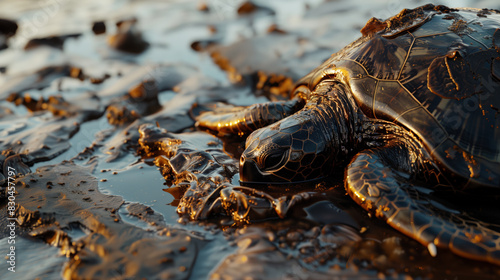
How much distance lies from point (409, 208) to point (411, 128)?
72 cm

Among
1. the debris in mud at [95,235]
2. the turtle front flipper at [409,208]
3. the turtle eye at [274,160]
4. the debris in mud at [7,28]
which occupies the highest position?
the debris in mud at [7,28]

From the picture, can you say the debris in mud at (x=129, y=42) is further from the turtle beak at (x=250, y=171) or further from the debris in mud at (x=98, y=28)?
the turtle beak at (x=250, y=171)

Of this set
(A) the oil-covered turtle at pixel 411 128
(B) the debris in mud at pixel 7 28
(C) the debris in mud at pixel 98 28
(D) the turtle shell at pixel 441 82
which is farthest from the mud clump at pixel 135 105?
(B) the debris in mud at pixel 7 28

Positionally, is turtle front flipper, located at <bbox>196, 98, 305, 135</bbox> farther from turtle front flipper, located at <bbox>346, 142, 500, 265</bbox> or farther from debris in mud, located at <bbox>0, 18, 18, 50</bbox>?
debris in mud, located at <bbox>0, 18, 18, 50</bbox>

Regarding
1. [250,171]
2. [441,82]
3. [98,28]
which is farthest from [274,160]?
[98,28]

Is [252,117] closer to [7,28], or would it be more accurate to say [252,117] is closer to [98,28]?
[98,28]

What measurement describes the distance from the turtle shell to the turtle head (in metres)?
0.55

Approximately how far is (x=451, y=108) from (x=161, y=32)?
6.81 m

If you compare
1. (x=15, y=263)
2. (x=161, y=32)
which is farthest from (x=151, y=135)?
(x=161, y=32)

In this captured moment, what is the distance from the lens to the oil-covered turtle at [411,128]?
257cm

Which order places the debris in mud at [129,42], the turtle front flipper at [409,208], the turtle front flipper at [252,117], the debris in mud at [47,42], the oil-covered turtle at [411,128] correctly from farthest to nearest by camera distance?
the debris in mud at [47,42] → the debris in mud at [129,42] → the turtle front flipper at [252,117] → the oil-covered turtle at [411,128] → the turtle front flipper at [409,208]

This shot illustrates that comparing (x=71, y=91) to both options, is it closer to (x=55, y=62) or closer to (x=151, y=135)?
(x=55, y=62)

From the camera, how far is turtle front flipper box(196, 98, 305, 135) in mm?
3828

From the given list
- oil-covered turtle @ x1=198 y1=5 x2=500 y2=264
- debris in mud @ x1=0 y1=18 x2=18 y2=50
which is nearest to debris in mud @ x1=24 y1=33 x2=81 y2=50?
debris in mud @ x1=0 y1=18 x2=18 y2=50
